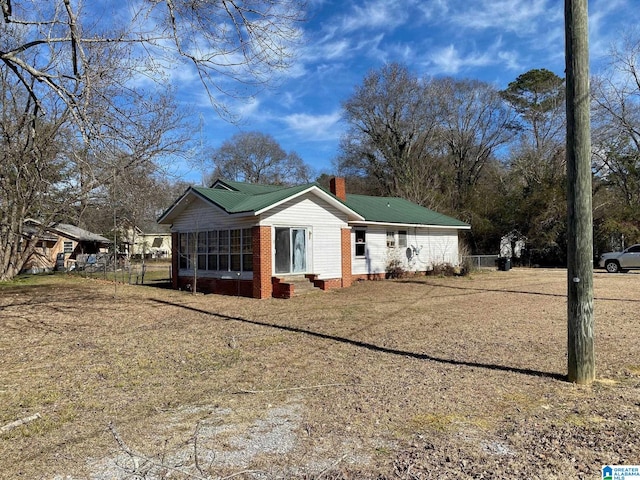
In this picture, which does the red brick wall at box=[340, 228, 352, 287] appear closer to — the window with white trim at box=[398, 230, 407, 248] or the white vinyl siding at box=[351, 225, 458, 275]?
the white vinyl siding at box=[351, 225, 458, 275]

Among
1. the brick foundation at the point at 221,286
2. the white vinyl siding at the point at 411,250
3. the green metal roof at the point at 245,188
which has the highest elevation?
the green metal roof at the point at 245,188

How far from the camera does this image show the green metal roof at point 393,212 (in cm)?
2125

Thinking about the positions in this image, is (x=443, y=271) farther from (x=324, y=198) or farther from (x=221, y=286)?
(x=221, y=286)

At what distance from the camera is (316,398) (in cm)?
498

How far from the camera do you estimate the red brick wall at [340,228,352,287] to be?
18.3m

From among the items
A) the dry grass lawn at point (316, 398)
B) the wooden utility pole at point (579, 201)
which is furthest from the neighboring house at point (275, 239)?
the wooden utility pole at point (579, 201)

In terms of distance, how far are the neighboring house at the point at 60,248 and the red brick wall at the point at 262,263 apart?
21.9 metres

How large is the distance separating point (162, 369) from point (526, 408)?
4583mm

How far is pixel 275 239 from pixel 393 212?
8859 millimetres

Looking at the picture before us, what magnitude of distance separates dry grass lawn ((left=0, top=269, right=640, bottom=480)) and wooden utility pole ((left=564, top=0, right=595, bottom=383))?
45 cm

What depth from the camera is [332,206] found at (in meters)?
17.9

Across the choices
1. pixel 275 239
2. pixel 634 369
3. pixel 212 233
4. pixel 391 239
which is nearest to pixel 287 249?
pixel 275 239

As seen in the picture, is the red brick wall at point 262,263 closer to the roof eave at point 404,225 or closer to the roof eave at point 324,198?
the roof eave at point 324,198

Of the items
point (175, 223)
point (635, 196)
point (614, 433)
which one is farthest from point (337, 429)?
point (635, 196)
